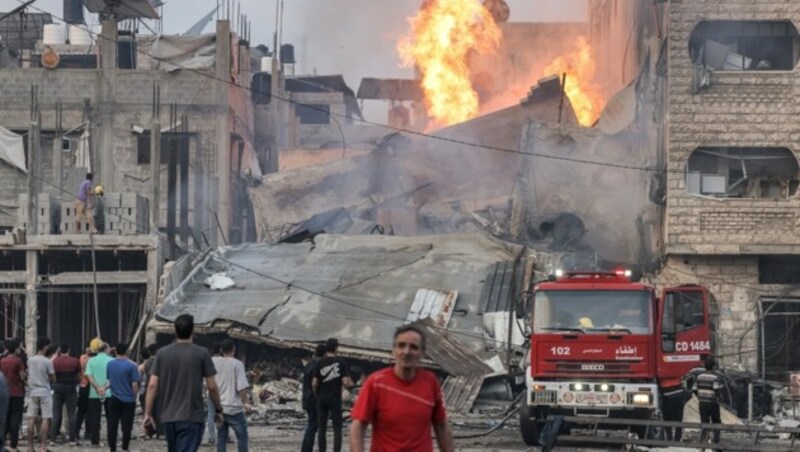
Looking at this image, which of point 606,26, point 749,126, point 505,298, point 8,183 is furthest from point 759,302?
point 606,26

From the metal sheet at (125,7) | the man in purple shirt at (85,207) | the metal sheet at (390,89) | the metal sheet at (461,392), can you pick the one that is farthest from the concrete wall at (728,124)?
the metal sheet at (390,89)

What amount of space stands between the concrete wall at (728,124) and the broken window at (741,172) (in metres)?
0.41

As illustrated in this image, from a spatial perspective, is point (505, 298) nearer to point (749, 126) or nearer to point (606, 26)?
point (749, 126)

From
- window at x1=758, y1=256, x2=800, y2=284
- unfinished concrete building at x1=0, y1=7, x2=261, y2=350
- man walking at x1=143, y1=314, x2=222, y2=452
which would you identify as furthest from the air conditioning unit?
man walking at x1=143, y1=314, x2=222, y2=452

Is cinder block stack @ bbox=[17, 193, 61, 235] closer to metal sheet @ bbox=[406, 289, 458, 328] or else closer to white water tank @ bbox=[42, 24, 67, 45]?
metal sheet @ bbox=[406, 289, 458, 328]

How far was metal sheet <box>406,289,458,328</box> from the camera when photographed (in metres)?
32.6

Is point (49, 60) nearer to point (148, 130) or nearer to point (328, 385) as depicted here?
point (148, 130)

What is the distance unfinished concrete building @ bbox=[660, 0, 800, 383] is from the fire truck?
1350 centimetres

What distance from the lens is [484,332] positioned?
3194 cm

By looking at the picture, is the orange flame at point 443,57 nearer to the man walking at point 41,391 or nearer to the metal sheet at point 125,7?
the metal sheet at point 125,7

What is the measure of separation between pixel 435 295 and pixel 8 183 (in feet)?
69.8

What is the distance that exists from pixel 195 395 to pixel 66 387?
28.9ft

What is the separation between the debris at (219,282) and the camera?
113ft

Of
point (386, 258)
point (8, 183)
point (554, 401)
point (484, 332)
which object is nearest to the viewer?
point (554, 401)
